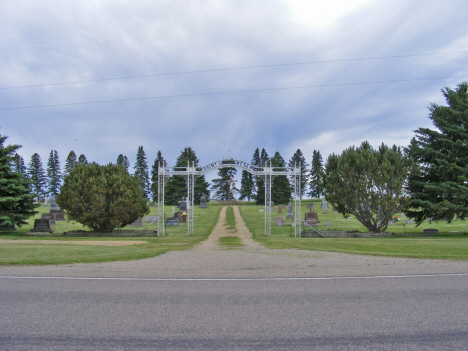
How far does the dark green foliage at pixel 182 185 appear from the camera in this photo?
77.6 metres

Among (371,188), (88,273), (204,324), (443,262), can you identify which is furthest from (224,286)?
(371,188)

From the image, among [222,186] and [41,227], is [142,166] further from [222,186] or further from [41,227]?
[41,227]

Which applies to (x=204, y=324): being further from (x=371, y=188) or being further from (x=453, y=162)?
(x=453, y=162)

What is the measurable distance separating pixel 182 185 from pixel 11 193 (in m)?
54.4

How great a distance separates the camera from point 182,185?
79438mm

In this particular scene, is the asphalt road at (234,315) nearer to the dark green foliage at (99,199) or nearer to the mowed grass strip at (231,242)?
the mowed grass strip at (231,242)

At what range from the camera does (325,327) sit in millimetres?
4730

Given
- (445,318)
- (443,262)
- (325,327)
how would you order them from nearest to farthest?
(325,327), (445,318), (443,262)

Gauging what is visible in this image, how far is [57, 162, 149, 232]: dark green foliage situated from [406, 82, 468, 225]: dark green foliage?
776 inches

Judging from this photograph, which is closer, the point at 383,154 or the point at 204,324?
the point at 204,324

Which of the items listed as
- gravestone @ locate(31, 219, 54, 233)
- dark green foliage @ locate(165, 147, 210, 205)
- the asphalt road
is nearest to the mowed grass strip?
the asphalt road

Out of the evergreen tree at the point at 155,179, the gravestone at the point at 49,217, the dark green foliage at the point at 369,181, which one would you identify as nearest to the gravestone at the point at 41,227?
the gravestone at the point at 49,217

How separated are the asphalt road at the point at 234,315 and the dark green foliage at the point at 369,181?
1604 cm

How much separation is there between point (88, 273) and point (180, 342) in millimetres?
5679
